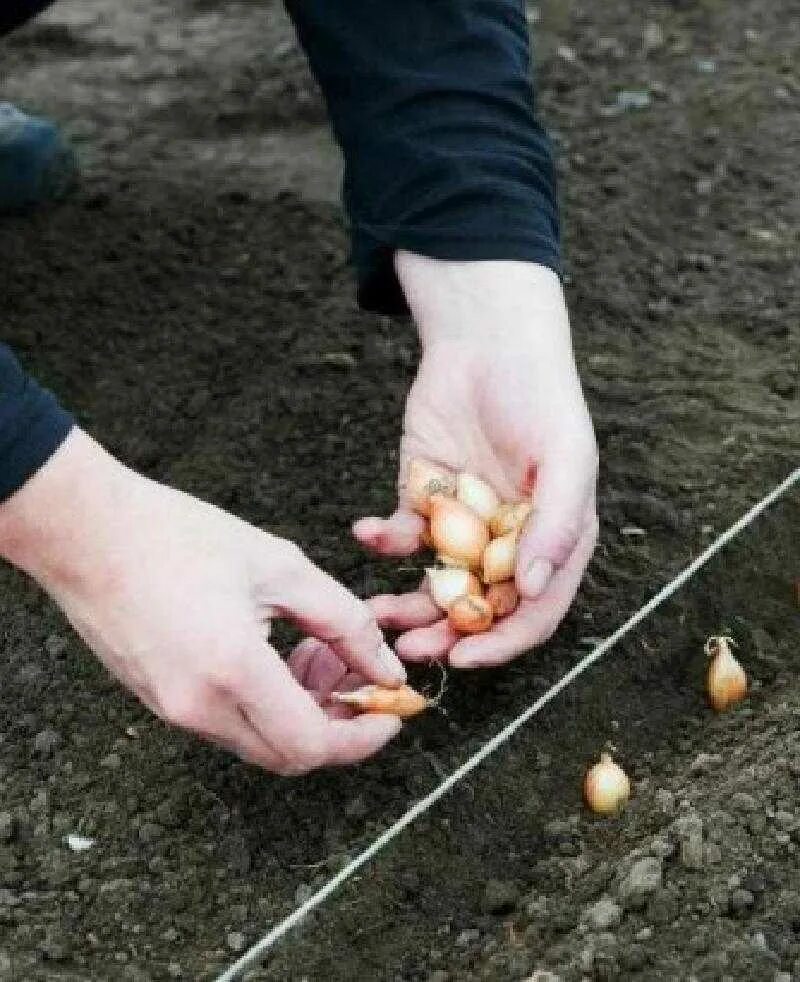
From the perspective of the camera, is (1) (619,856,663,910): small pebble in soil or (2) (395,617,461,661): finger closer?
(1) (619,856,663,910): small pebble in soil

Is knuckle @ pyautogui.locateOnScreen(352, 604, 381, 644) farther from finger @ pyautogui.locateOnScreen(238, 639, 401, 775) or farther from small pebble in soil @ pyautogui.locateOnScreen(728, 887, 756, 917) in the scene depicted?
small pebble in soil @ pyautogui.locateOnScreen(728, 887, 756, 917)

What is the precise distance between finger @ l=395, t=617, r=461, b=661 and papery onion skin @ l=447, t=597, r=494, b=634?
0.6 inches

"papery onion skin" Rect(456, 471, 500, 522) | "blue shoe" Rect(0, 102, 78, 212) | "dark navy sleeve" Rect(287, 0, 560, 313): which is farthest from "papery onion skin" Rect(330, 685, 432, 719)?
"blue shoe" Rect(0, 102, 78, 212)

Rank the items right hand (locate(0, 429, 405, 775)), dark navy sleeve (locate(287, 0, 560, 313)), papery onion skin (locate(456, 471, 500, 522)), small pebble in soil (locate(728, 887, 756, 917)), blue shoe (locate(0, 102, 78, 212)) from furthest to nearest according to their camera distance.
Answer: blue shoe (locate(0, 102, 78, 212)) → dark navy sleeve (locate(287, 0, 560, 313)) → papery onion skin (locate(456, 471, 500, 522)) → small pebble in soil (locate(728, 887, 756, 917)) → right hand (locate(0, 429, 405, 775))

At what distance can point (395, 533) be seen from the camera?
60.0 inches

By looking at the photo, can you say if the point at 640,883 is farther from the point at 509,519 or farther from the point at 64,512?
the point at 64,512

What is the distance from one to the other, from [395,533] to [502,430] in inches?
5.7

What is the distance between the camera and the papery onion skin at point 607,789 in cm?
147

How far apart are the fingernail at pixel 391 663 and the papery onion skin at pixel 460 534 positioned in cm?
18

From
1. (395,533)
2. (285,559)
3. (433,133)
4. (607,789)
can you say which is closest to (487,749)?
(607,789)

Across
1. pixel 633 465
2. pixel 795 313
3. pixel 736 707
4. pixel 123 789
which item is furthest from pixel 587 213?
pixel 123 789

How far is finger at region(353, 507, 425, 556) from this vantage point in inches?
59.0

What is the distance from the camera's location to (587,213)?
2359 mm

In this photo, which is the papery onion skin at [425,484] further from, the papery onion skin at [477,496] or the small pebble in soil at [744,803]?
the small pebble in soil at [744,803]
